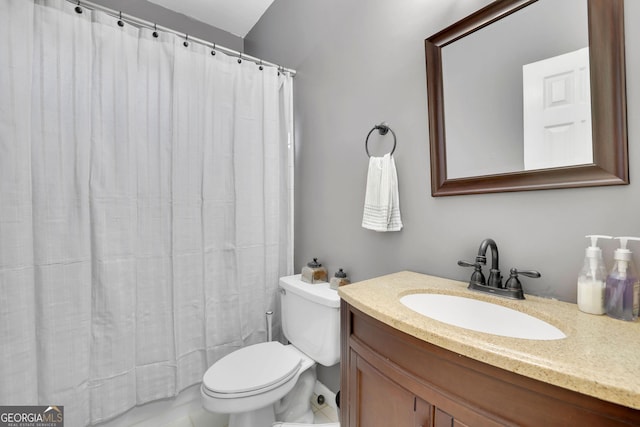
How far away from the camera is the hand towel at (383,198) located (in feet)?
3.74

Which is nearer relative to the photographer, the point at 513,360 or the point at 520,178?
the point at 513,360

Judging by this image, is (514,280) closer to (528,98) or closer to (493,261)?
(493,261)

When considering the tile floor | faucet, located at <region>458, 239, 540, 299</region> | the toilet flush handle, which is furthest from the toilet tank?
faucet, located at <region>458, 239, 540, 299</region>

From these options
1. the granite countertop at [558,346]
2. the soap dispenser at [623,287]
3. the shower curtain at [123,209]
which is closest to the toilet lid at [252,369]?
the shower curtain at [123,209]

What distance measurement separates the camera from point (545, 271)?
0.79 meters

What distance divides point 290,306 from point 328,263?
1.05 feet

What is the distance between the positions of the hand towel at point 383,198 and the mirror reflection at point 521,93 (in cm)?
23

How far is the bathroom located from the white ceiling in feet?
0.39

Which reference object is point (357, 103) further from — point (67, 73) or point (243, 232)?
point (67, 73)

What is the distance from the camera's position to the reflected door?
72 cm

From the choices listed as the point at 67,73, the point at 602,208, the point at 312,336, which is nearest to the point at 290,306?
the point at 312,336

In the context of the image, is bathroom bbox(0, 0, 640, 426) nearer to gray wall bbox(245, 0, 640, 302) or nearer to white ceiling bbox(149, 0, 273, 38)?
gray wall bbox(245, 0, 640, 302)

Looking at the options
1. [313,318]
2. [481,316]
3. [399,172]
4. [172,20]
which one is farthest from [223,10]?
[481,316]

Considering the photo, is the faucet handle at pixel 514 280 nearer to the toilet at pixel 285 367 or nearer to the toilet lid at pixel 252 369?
the toilet at pixel 285 367
